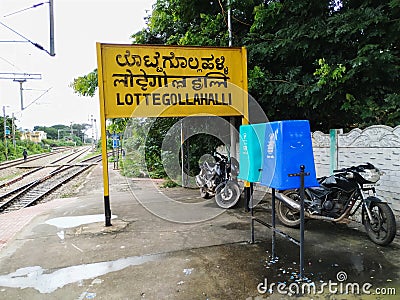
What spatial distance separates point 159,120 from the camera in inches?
440

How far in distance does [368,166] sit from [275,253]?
1.57 m

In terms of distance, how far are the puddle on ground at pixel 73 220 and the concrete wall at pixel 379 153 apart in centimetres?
416

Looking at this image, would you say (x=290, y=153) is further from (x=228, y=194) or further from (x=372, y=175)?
(x=228, y=194)

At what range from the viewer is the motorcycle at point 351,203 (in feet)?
12.3

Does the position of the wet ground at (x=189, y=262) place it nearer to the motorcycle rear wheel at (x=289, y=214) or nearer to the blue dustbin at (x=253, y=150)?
the motorcycle rear wheel at (x=289, y=214)

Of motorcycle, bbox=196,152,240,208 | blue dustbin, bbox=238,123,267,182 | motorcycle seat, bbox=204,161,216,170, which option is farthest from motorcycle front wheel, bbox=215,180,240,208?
blue dustbin, bbox=238,123,267,182

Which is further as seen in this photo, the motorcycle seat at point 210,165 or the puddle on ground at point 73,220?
the motorcycle seat at point 210,165

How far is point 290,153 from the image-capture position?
125 inches

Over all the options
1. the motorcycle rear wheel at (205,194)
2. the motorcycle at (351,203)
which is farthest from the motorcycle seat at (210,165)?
the motorcycle at (351,203)

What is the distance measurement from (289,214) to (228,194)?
1.74 m

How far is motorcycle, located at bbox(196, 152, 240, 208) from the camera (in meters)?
6.32

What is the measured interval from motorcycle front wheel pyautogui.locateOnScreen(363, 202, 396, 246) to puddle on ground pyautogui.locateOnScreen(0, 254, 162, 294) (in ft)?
8.58

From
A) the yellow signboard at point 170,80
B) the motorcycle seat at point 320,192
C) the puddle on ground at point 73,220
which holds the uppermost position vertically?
the yellow signboard at point 170,80

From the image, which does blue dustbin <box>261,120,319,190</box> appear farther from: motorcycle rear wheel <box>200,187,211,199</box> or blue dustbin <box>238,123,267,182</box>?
motorcycle rear wheel <box>200,187,211,199</box>
